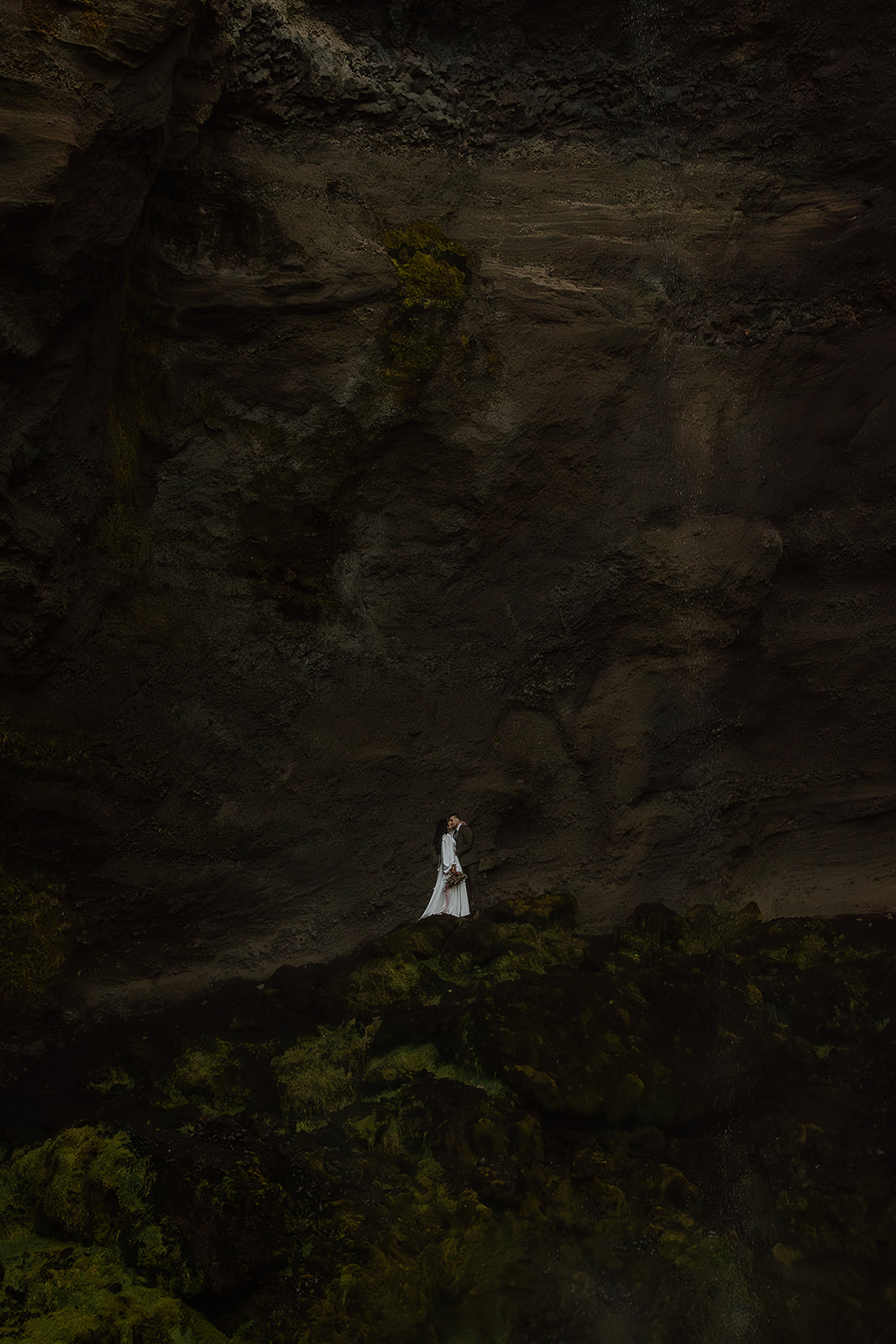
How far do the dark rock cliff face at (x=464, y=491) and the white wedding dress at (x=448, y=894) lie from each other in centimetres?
39

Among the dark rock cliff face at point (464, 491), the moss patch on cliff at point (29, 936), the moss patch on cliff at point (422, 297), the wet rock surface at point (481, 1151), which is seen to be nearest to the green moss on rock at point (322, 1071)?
the wet rock surface at point (481, 1151)

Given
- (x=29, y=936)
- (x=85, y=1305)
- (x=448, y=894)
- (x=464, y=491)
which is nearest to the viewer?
(x=85, y=1305)

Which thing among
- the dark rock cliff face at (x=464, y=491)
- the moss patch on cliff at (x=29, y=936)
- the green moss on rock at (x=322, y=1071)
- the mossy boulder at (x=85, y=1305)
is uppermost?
the dark rock cliff face at (x=464, y=491)

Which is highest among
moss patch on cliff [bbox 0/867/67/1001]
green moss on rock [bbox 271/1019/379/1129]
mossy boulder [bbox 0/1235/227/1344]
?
moss patch on cliff [bbox 0/867/67/1001]

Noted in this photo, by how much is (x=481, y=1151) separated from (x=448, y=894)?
2.18m

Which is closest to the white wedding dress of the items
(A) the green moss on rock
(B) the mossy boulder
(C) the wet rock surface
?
(C) the wet rock surface

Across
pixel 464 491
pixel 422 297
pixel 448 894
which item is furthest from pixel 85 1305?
pixel 422 297

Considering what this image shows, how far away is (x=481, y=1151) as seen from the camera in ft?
19.8

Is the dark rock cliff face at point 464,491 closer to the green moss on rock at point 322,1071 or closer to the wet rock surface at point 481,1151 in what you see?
the wet rock surface at point 481,1151

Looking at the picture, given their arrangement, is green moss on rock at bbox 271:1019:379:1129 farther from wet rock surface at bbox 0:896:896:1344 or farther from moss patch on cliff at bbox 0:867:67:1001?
moss patch on cliff at bbox 0:867:67:1001

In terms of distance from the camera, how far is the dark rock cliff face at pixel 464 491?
728 centimetres

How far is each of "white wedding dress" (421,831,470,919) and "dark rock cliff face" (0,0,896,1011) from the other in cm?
39

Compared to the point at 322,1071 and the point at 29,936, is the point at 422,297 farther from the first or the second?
the point at 322,1071

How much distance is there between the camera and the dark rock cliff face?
287 inches
